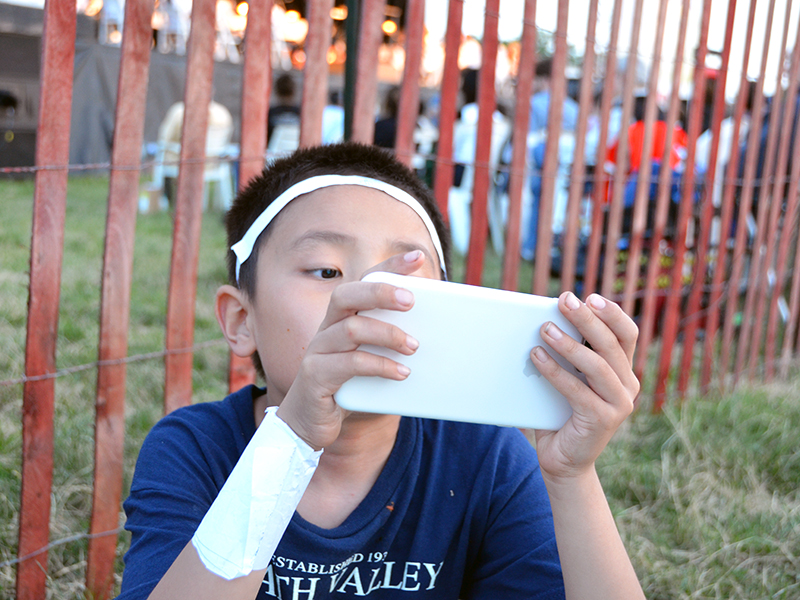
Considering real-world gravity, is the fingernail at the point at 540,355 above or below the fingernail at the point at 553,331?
below

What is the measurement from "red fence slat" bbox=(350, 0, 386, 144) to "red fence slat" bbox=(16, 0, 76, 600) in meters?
0.79

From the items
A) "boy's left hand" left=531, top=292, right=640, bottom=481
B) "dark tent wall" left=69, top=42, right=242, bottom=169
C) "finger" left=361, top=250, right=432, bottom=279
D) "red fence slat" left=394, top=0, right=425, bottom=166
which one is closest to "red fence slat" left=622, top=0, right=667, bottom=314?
"red fence slat" left=394, top=0, right=425, bottom=166

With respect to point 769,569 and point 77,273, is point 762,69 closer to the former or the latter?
Answer: point 769,569

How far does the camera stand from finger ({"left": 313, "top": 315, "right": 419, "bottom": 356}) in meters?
0.87

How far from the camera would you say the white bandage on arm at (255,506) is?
0.94m

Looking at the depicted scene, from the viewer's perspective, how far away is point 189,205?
1859 mm

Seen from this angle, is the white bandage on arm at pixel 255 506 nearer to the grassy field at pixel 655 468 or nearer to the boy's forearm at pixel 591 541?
the boy's forearm at pixel 591 541

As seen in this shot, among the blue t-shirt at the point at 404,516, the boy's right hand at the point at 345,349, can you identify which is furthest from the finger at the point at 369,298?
the blue t-shirt at the point at 404,516

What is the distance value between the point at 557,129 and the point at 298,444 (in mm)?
2050

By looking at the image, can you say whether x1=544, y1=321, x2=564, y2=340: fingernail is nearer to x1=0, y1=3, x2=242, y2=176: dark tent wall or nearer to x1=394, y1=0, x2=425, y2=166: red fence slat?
x1=394, y1=0, x2=425, y2=166: red fence slat

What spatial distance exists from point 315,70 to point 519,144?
0.95 m

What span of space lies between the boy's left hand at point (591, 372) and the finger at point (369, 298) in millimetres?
215

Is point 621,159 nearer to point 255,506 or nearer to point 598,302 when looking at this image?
point 598,302

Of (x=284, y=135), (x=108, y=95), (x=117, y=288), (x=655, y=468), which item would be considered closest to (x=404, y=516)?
(x=117, y=288)
